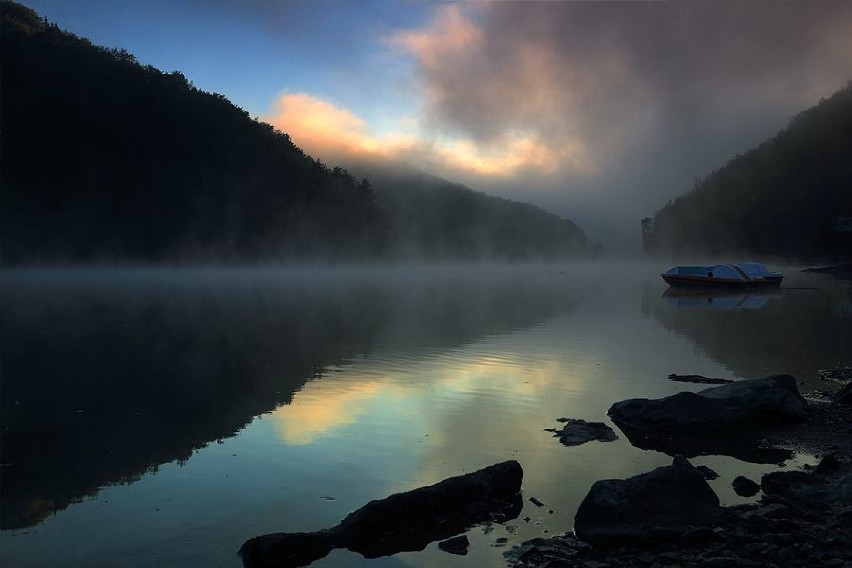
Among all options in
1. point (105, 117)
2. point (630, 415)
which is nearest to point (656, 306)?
point (630, 415)

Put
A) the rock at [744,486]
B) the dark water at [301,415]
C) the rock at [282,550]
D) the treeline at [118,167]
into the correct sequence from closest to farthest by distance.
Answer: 1. the rock at [282,550]
2. the dark water at [301,415]
3. the rock at [744,486]
4. the treeline at [118,167]

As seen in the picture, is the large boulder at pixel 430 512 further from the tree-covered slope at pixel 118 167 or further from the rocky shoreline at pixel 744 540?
the tree-covered slope at pixel 118 167

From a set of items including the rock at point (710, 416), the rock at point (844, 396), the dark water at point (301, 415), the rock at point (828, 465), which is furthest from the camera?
the rock at point (844, 396)

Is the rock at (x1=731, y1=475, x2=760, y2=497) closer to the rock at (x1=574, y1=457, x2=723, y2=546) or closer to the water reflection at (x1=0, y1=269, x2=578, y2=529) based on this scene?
the rock at (x1=574, y1=457, x2=723, y2=546)

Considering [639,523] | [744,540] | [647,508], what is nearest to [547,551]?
[639,523]

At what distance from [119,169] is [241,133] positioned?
50.8 metres

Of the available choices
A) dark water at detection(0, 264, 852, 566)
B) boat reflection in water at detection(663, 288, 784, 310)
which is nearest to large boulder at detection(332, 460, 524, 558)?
dark water at detection(0, 264, 852, 566)

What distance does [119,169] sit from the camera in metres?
155

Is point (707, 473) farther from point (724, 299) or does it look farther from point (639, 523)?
point (724, 299)

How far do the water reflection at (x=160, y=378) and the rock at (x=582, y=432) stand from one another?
5.96 metres

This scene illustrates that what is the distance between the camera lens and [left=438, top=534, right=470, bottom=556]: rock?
9537 millimetres

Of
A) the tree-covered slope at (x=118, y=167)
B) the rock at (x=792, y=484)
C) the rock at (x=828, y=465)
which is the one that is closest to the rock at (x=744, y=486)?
the rock at (x=792, y=484)

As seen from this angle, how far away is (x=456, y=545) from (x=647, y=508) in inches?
126

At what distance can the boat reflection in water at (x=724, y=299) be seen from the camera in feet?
186
